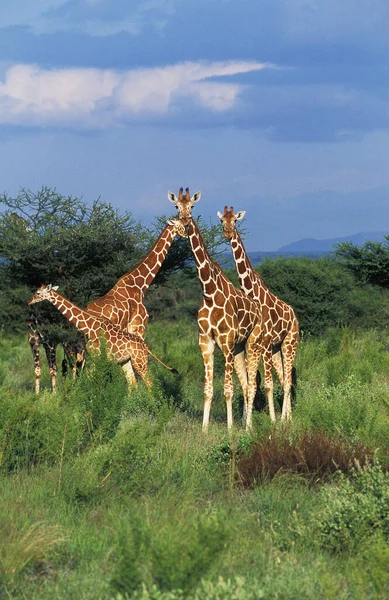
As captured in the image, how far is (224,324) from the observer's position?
34.7ft

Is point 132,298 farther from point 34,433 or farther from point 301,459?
point 301,459

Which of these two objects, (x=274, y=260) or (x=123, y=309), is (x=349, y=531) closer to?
(x=123, y=309)

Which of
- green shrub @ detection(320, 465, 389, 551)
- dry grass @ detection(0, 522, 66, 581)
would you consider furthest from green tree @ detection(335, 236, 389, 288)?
dry grass @ detection(0, 522, 66, 581)

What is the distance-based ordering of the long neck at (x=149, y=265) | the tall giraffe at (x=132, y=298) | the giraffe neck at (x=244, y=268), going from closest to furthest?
the giraffe neck at (x=244, y=268), the tall giraffe at (x=132, y=298), the long neck at (x=149, y=265)

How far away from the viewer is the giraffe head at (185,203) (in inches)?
431

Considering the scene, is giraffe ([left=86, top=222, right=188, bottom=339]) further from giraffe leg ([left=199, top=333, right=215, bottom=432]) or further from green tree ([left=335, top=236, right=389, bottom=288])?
green tree ([left=335, top=236, right=389, bottom=288])

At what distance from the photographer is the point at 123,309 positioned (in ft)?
41.3

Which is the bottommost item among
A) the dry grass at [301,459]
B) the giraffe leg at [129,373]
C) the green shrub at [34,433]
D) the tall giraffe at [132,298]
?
the dry grass at [301,459]

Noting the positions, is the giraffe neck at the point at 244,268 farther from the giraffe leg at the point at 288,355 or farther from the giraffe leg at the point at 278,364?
the giraffe leg at the point at 278,364

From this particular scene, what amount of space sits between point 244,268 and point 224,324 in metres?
1.37

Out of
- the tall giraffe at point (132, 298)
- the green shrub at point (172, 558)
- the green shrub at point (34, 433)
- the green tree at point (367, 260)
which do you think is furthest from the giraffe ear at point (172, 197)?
the green tree at point (367, 260)

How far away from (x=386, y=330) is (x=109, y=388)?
17752 millimetres

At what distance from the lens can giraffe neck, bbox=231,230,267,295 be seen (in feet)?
37.8

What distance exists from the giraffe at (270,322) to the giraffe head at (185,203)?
0.38m
